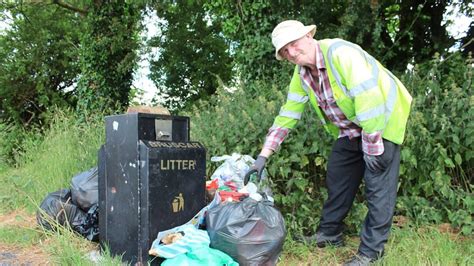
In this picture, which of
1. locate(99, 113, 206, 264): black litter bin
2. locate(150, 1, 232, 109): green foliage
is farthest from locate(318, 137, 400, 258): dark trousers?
locate(150, 1, 232, 109): green foliage

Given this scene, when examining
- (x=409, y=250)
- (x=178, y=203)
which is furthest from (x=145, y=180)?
(x=409, y=250)

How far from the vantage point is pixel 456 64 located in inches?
224

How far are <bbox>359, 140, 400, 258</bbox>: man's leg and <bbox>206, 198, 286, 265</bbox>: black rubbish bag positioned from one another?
625 mm

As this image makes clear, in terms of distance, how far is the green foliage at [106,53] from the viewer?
1118cm

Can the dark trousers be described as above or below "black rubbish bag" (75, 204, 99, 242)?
above

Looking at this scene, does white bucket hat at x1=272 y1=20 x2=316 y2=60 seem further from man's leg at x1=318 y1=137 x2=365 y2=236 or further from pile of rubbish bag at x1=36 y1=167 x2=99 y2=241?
pile of rubbish bag at x1=36 y1=167 x2=99 y2=241

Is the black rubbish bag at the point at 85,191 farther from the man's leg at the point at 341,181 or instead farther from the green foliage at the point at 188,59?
the green foliage at the point at 188,59

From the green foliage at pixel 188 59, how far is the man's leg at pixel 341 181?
10827 mm

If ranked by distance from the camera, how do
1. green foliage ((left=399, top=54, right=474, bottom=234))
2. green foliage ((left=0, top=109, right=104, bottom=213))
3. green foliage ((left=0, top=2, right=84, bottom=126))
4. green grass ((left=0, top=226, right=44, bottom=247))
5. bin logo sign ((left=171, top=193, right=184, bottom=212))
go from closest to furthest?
bin logo sign ((left=171, top=193, right=184, bottom=212)) < green foliage ((left=399, top=54, right=474, bottom=234)) < green grass ((left=0, top=226, right=44, bottom=247)) < green foliage ((left=0, top=109, right=104, bottom=213)) < green foliage ((left=0, top=2, right=84, bottom=126))

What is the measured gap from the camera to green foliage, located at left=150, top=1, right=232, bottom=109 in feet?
47.1

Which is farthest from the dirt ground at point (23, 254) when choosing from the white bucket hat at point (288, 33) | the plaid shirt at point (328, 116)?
the white bucket hat at point (288, 33)

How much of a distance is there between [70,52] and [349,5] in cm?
1048

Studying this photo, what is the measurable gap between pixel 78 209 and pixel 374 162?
8.83 ft

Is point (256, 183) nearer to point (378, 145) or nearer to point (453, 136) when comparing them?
point (378, 145)
